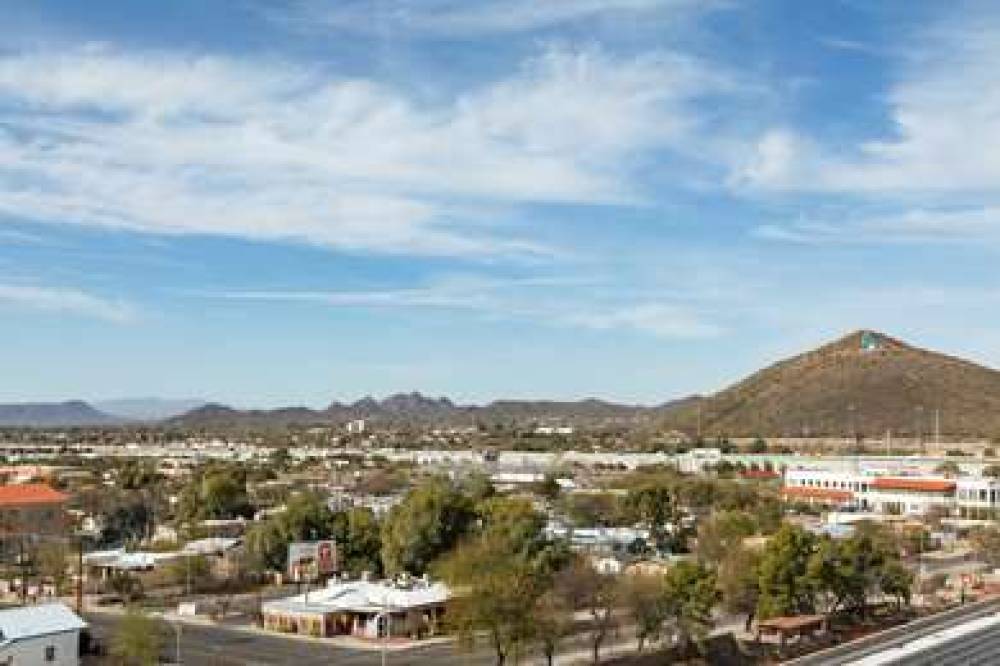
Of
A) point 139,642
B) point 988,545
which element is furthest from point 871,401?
point 139,642

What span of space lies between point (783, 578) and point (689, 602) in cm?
606

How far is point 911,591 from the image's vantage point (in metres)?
55.7

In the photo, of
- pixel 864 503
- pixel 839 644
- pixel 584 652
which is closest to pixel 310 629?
pixel 584 652

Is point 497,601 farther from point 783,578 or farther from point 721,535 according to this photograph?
point 721,535

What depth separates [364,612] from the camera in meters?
46.4

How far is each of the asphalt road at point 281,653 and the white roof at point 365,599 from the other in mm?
1891

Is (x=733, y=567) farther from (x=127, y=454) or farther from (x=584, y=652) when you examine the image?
(x=127, y=454)

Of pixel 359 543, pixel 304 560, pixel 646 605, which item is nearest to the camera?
pixel 646 605

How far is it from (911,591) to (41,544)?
140ft

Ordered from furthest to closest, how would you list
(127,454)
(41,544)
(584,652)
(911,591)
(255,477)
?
(127,454), (255,477), (41,544), (911,591), (584,652)

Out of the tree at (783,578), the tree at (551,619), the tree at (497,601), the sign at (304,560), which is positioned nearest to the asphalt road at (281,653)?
the tree at (551,619)

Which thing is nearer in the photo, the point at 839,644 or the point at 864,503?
the point at 839,644

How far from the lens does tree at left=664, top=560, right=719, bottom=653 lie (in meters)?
Result: 40.1

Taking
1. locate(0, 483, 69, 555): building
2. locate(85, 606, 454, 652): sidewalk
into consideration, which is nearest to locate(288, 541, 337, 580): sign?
locate(85, 606, 454, 652): sidewalk
